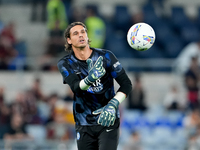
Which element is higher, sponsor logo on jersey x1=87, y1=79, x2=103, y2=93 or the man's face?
the man's face

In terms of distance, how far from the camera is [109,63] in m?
5.95

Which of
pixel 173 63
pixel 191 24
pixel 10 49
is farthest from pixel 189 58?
pixel 10 49

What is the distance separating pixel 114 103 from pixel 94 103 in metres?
0.33

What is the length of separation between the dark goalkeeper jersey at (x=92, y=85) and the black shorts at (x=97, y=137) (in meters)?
0.09

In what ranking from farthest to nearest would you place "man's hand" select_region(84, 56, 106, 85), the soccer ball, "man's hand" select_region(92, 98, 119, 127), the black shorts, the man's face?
the soccer ball, the man's face, the black shorts, "man's hand" select_region(92, 98, 119, 127), "man's hand" select_region(84, 56, 106, 85)

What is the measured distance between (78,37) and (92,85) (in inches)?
26.7

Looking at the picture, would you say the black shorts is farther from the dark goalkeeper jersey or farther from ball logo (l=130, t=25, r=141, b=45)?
ball logo (l=130, t=25, r=141, b=45)

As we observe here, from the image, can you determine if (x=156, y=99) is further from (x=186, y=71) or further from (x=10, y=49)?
(x=10, y=49)

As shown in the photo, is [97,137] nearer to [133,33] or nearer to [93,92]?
[93,92]

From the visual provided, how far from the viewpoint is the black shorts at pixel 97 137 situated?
5.86m

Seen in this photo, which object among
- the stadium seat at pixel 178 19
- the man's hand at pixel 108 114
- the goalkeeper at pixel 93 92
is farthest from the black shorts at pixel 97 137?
the stadium seat at pixel 178 19

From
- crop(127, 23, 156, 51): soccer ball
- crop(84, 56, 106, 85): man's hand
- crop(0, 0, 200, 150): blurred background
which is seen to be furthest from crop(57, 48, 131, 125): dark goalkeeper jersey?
crop(0, 0, 200, 150): blurred background

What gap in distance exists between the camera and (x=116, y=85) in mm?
13398

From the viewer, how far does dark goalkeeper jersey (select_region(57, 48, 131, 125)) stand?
5.93 metres
